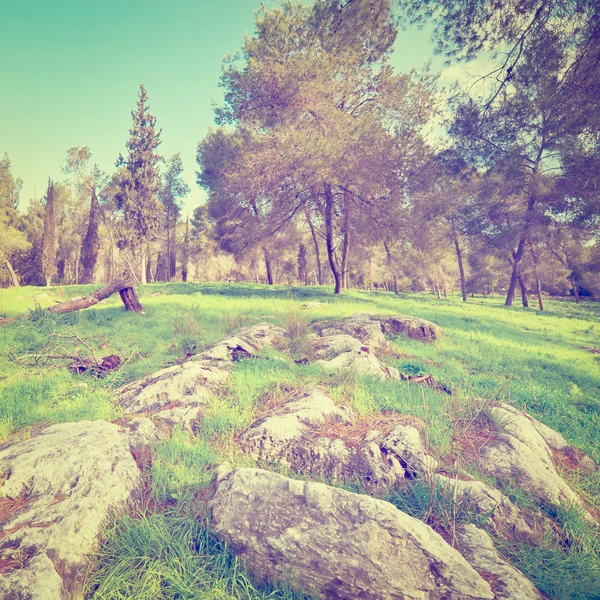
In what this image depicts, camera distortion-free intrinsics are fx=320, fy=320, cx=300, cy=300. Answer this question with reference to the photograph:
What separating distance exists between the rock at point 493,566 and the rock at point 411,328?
280 inches

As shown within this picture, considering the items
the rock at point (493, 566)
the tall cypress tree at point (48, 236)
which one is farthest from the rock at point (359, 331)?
the tall cypress tree at point (48, 236)

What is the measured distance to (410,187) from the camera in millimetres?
15820

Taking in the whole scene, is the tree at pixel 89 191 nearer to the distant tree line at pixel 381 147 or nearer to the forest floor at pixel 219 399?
A: the distant tree line at pixel 381 147

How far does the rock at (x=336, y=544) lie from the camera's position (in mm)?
1905

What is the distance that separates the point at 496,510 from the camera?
2.64 m

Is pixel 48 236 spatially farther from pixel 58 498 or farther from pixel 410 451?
pixel 410 451

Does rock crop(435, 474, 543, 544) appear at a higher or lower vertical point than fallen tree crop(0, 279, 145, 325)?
lower

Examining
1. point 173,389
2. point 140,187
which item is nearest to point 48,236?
point 140,187

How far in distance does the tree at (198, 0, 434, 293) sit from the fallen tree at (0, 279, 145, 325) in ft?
23.5

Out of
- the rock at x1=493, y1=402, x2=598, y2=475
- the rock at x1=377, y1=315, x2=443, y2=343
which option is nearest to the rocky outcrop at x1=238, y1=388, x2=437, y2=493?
the rock at x1=493, y1=402, x2=598, y2=475

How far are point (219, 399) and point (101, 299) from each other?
6608 millimetres

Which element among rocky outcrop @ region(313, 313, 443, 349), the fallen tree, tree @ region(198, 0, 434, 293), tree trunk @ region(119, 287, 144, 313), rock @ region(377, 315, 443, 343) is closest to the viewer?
rocky outcrop @ region(313, 313, 443, 349)

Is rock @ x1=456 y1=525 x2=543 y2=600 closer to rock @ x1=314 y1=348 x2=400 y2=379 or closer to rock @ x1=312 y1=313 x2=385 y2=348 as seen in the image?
rock @ x1=314 y1=348 x2=400 y2=379

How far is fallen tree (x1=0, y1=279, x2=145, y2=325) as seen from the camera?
29.2ft
